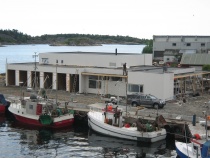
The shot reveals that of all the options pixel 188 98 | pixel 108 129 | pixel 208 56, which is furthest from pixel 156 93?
pixel 208 56

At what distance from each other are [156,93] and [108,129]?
11.7 meters

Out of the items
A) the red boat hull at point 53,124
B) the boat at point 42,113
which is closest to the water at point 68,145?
the red boat hull at point 53,124

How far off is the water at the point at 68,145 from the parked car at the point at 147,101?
6.37 m

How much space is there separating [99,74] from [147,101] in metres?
9.87

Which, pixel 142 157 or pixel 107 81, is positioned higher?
pixel 107 81

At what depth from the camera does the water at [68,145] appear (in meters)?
29.4

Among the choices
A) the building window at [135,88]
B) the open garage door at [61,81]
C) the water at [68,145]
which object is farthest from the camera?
the open garage door at [61,81]

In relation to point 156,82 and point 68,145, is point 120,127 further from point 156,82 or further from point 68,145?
point 156,82

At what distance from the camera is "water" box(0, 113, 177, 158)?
1156 inches

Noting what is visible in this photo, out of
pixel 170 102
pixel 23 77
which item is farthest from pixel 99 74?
pixel 23 77

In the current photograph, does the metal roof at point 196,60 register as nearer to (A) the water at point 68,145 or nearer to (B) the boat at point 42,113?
(B) the boat at point 42,113

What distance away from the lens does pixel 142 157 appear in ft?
94.5

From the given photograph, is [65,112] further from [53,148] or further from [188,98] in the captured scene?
[188,98]

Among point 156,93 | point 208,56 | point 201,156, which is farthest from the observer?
point 208,56
